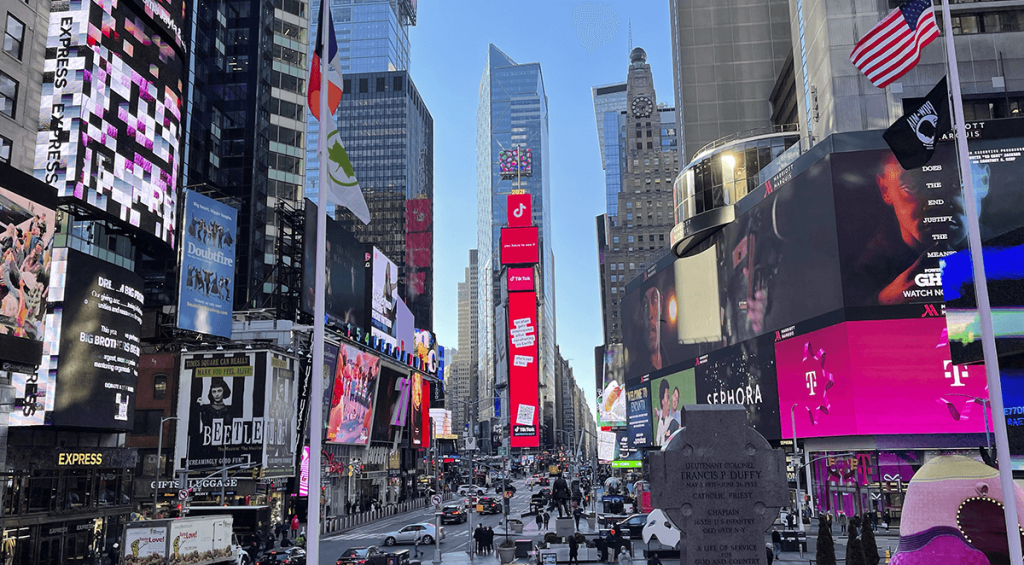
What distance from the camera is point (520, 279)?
11862cm

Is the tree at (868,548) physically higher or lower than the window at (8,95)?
lower

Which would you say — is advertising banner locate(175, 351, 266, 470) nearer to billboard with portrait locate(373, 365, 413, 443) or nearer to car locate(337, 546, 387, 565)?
billboard with portrait locate(373, 365, 413, 443)

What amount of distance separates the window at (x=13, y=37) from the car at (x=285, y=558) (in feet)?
78.4

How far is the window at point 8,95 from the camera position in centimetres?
3444

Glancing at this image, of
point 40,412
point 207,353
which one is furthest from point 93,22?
point 207,353

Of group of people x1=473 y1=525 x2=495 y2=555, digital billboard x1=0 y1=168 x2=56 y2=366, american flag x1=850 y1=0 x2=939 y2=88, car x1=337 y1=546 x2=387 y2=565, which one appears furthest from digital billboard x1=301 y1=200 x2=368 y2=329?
american flag x1=850 y1=0 x2=939 y2=88

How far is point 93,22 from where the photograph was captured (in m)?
46.5

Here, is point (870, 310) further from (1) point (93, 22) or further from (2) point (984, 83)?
(1) point (93, 22)

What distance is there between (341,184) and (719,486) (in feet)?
32.0

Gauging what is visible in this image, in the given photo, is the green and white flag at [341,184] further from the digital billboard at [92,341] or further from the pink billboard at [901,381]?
the pink billboard at [901,381]

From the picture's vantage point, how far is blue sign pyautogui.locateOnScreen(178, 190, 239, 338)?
55438 mm

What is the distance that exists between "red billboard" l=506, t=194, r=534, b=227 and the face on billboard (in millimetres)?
61858

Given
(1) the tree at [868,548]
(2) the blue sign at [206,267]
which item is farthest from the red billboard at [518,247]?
(1) the tree at [868,548]

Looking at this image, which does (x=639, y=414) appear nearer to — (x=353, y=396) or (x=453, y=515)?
(x=353, y=396)
